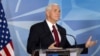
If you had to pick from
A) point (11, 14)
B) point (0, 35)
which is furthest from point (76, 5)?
point (0, 35)

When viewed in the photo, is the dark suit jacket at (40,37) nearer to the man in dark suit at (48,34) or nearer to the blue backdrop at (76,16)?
the man in dark suit at (48,34)

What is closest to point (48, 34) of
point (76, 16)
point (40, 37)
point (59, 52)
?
point (40, 37)

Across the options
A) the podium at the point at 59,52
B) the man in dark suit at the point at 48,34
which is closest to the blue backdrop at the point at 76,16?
the man in dark suit at the point at 48,34

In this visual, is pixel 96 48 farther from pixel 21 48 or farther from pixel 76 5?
pixel 21 48

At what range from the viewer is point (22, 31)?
13.4 feet

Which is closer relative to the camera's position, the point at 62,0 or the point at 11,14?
the point at 11,14

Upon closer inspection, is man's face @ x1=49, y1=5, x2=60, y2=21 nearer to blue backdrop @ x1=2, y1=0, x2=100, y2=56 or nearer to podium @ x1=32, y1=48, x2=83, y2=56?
blue backdrop @ x1=2, y1=0, x2=100, y2=56

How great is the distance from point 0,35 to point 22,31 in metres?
0.58

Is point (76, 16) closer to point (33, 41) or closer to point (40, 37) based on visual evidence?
point (40, 37)

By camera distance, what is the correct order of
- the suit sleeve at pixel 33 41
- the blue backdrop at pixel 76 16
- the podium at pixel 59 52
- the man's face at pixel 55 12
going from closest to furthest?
the podium at pixel 59 52
the suit sleeve at pixel 33 41
the man's face at pixel 55 12
the blue backdrop at pixel 76 16

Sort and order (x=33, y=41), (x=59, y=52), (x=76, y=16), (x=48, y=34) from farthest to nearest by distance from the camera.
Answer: (x=76, y=16), (x=48, y=34), (x=33, y=41), (x=59, y=52)

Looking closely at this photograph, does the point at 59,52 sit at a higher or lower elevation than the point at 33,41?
lower

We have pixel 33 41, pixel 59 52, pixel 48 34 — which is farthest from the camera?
pixel 48 34

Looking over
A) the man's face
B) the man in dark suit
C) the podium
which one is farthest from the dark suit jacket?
the podium
